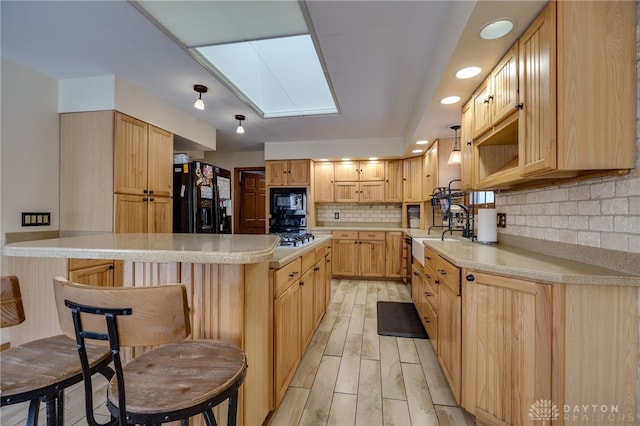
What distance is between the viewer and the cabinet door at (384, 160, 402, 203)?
4828 millimetres

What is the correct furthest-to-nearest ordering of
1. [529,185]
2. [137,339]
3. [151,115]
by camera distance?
[151,115] → [529,185] → [137,339]

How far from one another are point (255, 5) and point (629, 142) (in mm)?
2083

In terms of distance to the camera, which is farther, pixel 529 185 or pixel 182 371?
pixel 529 185

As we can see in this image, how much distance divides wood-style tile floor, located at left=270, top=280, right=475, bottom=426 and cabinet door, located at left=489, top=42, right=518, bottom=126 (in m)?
1.81

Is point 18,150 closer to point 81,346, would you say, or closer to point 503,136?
point 81,346

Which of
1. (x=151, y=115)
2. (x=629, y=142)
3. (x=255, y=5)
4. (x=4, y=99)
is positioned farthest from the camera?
(x=151, y=115)

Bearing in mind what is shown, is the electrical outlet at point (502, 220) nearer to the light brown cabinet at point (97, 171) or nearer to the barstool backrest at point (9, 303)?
the barstool backrest at point (9, 303)

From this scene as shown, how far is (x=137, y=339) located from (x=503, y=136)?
2382 mm

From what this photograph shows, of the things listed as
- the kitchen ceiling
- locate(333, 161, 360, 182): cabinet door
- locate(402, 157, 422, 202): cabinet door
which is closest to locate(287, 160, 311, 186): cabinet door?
locate(333, 161, 360, 182): cabinet door

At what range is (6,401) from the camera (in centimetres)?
80

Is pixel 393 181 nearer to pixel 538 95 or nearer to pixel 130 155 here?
pixel 538 95

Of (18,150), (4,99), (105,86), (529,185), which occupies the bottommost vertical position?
(529,185)

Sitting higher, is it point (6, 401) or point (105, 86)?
point (105, 86)

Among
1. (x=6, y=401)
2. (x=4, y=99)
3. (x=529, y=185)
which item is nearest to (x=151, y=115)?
(x=4, y=99)
